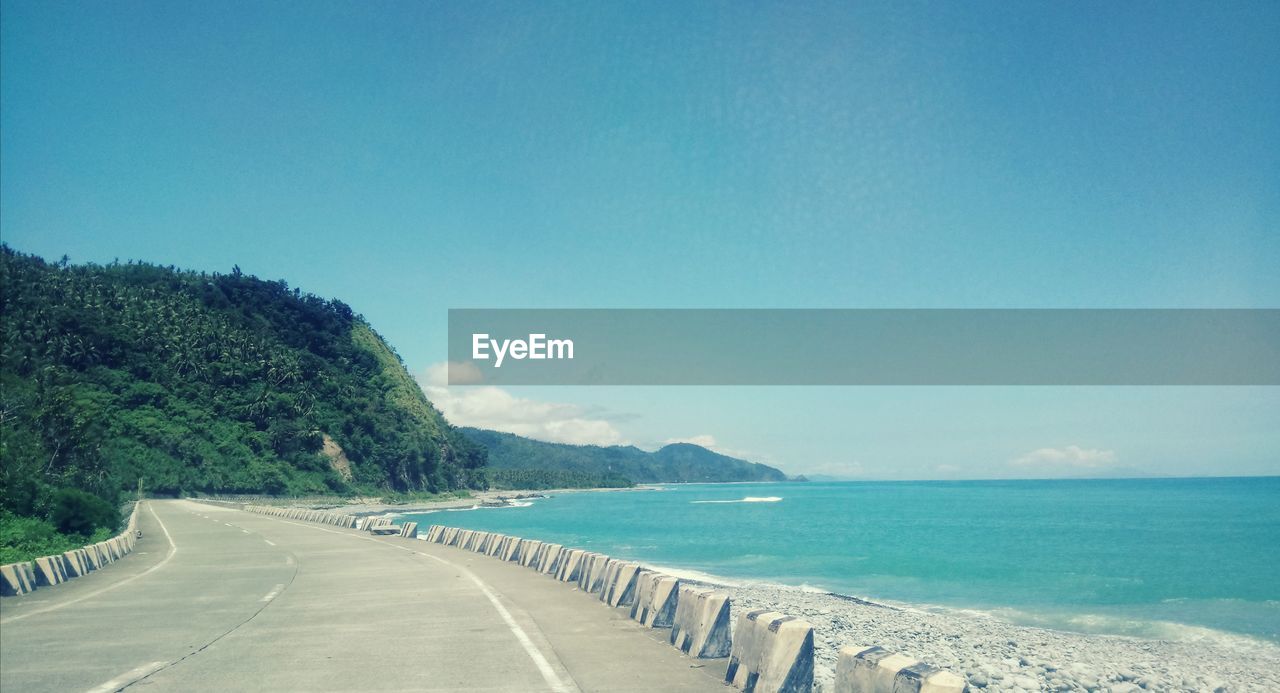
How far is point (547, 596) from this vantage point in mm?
16062

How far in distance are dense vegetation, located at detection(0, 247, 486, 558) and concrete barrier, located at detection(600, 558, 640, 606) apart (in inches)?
2998

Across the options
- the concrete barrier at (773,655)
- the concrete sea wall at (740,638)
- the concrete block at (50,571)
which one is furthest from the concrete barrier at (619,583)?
the concrete block at (50,571)

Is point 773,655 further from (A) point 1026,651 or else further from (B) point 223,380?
(B) point 223,380

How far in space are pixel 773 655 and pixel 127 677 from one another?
5.97 meters

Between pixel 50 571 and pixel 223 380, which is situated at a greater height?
pixel 223 380

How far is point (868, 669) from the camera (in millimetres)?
6641

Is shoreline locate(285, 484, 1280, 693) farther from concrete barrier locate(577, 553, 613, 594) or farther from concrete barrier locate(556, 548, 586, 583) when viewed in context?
concrete barrier locate(556, 548, 586, 583)

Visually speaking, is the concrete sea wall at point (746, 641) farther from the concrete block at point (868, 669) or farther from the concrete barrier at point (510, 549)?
the concrete barrier at point (510, 549)

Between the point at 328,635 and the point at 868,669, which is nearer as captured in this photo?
the point at 868,669

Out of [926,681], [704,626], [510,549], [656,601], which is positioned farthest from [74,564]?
[926,681]

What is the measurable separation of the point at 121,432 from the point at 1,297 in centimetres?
1910

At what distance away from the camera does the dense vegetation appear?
106 m

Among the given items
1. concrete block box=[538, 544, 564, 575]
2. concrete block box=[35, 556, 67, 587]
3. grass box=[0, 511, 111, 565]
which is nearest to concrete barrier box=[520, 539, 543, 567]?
concrete block box=[538, 544, 564, 575]

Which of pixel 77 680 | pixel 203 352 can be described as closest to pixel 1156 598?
pixel 77 680
